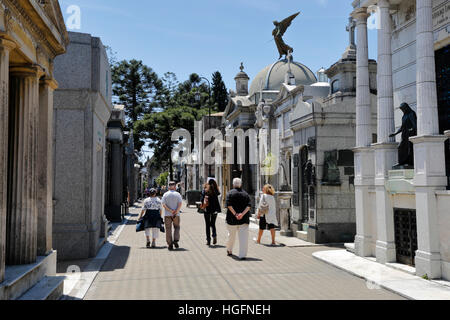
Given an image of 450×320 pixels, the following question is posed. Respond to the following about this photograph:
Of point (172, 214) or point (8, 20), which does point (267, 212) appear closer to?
point (172, 214)

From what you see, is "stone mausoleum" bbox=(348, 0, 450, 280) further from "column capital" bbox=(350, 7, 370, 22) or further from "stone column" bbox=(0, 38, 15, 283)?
"stone column" bbox=(0, 38, 15, 283)

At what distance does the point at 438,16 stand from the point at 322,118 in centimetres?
388

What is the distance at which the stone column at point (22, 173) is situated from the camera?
19.2 ft

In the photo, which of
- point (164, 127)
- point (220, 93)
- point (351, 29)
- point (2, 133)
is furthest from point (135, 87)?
point (2, 133)

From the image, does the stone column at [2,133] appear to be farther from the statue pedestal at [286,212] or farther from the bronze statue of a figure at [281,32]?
the bronze statue of a figure at [281,32]

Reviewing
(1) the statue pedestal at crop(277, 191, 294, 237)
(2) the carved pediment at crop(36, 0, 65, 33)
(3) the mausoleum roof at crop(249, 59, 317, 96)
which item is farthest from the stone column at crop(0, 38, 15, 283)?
(3) the mausoleum roof at crop(249, 59, 317, 96)

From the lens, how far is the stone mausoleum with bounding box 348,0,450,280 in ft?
24.1

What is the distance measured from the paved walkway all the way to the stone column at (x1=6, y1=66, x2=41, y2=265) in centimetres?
119

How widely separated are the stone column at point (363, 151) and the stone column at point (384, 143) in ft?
1.80

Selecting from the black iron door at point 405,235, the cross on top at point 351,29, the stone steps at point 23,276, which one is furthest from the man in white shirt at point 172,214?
the cross on top at point 351,29

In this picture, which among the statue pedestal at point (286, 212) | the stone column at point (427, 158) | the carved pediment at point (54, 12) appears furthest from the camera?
the statue pedestal at point (286, 212)

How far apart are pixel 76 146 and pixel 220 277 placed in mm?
4665

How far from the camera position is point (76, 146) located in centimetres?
984
